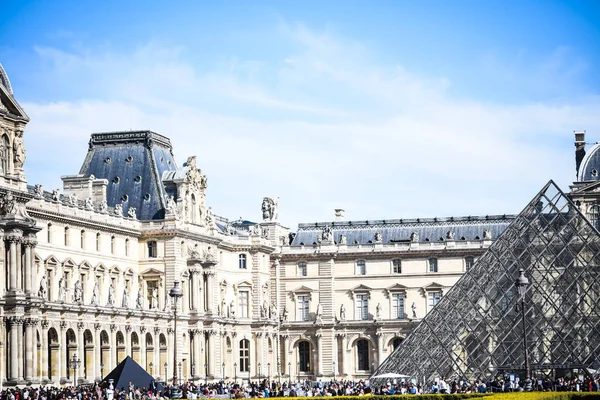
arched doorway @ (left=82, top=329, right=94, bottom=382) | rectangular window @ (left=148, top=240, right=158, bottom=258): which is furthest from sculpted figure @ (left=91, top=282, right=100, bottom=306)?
rectangular window @ (left=148, top=240, right=158, bottom=258)

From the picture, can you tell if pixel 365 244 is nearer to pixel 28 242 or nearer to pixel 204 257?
pixel 204 257

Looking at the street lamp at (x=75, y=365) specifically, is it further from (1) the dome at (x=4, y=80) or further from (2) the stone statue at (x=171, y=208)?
(2) the stone statue at (x=171, y=208)

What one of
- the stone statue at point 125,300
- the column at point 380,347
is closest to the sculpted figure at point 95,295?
the stone statue at point 125,300

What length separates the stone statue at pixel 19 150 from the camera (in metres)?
59.2

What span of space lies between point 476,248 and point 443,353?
36.8 m

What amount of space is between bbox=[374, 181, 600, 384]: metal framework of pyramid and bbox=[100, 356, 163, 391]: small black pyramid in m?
11.4

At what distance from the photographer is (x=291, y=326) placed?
3856 inches

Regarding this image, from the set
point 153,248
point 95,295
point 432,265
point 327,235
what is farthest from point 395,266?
point 95,295

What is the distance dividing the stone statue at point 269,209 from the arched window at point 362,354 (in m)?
10.5

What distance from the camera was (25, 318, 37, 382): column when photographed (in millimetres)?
58969

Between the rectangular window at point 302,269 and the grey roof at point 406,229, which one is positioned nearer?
the grey roof at point 406,229

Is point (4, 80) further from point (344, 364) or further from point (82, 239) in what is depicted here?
point (344, 364)

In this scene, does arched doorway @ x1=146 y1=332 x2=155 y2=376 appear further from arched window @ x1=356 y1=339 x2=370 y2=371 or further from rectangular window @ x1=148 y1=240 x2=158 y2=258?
arched window @ x1=356 y1=339 x2=370 y2=371

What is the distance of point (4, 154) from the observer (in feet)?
193
